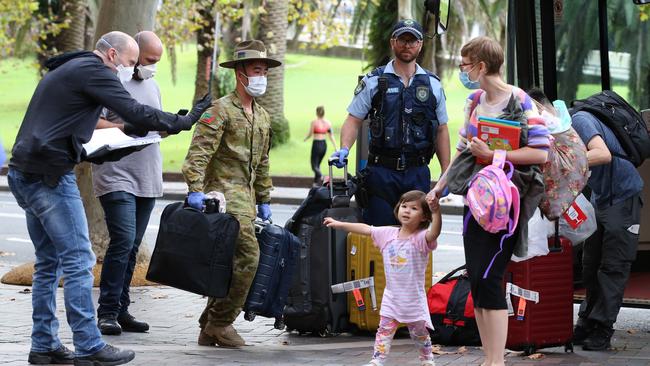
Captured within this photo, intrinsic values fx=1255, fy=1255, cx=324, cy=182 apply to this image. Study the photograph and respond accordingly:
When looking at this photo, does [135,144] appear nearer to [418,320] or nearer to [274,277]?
[274,277]

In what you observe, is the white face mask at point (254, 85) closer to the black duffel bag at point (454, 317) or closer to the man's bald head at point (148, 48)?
the man's bald head at point (148, 48)

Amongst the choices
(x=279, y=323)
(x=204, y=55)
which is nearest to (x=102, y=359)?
(x=279, y=323)

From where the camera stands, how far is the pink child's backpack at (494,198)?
5902 mm

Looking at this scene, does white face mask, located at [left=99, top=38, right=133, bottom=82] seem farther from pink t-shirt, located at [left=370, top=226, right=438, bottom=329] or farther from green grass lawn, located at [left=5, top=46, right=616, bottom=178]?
green grass lawn, located at [left=5, top=46, right=616, bottom=178]

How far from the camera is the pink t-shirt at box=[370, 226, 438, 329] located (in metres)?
6.47

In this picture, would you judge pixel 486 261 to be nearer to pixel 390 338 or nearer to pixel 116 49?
pixel 390 338

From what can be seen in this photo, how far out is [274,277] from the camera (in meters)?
7.50

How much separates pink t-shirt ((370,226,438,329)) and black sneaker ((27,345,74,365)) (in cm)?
165

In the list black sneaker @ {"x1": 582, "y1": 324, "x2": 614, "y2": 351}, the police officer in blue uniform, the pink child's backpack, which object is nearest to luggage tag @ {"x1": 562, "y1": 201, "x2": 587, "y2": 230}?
black sneaker @ {"x1": 582, "y1": 324, "x2": 614, "y2": 351}

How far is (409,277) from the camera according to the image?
21.4 ft

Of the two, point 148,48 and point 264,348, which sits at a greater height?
point 148,48

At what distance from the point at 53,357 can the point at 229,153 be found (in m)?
1.64

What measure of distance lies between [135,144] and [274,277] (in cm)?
128

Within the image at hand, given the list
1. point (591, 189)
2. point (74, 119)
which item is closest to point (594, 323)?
point (591, 189)
